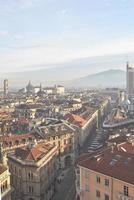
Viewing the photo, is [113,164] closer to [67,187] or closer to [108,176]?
[108,176]

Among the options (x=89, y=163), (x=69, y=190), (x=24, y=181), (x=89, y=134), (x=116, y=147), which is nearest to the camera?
(x=89, y=163)

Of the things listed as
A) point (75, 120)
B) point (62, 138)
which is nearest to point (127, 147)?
point (62, 138)

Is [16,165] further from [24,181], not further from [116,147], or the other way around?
[116,147]

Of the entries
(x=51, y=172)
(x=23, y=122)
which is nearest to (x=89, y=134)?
(x=23, y=122)

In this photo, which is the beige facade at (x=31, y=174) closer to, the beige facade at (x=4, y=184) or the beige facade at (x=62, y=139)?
the beige facade at (x=4, y=184)

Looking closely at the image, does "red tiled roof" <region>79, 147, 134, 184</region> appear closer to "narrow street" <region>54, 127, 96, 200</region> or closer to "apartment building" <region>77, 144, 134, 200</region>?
"apartment building" <region>77, 144, 134, 200</region>

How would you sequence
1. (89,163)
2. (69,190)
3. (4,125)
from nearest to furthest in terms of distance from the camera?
(89,163) < (69,190) < (4,125)

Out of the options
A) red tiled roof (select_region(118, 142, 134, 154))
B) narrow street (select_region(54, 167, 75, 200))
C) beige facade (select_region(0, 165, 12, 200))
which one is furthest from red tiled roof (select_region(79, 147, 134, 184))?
narrow street (select_region(54, 167, 75, 200))

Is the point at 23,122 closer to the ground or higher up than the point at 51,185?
higher up
